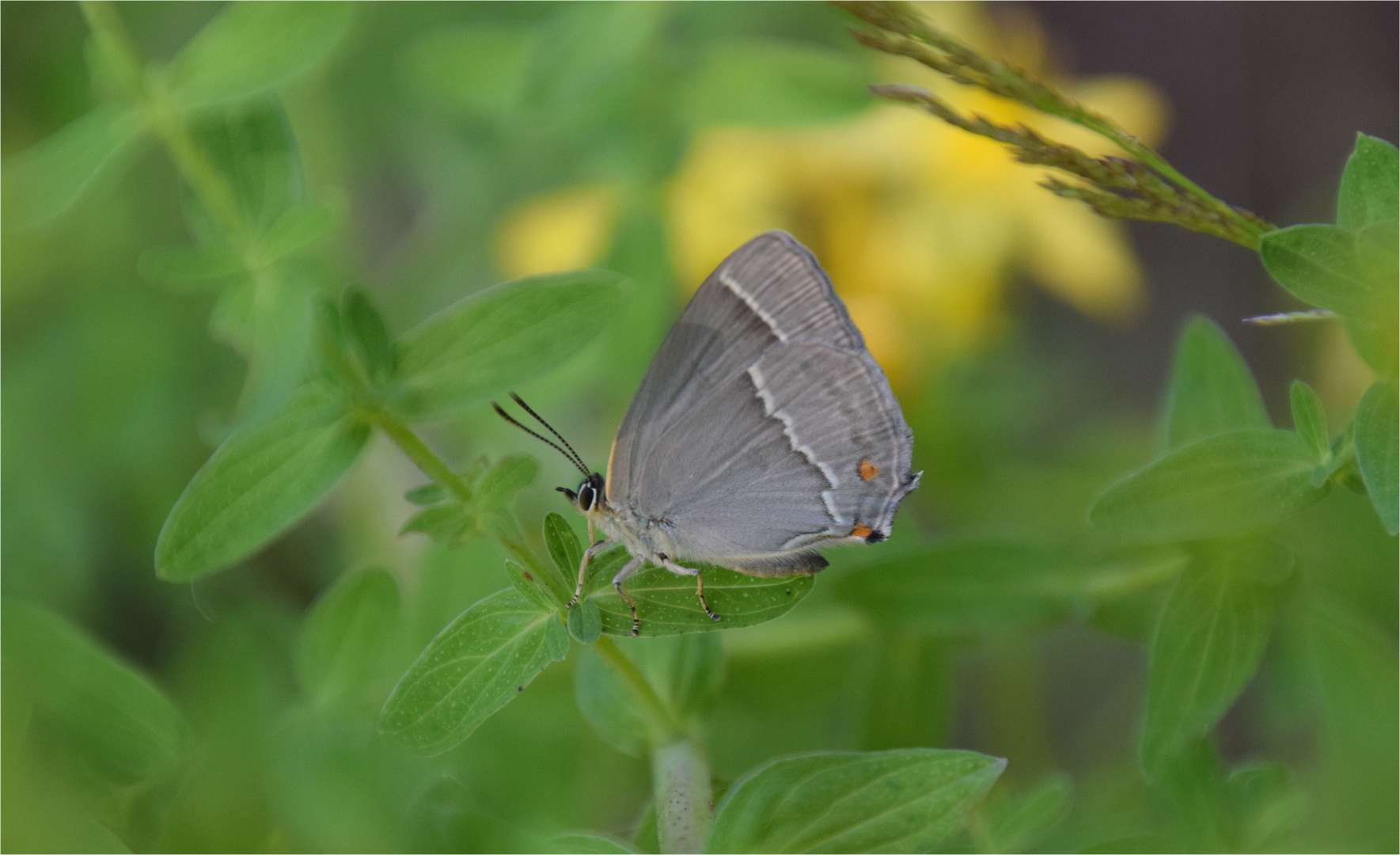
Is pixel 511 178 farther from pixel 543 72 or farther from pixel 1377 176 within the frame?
pixel 1377 176

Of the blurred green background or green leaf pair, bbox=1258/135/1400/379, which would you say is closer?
green leaf pair, bbox=1258/135/1400/379

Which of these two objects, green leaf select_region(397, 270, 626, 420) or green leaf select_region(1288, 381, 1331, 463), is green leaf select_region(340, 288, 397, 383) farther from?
green leaf select_region(1288, 381, 1331, 463)

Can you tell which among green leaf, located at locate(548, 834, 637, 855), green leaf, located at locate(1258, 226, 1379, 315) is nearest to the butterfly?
green leaf, located at locate(548, 834, 637, 855)

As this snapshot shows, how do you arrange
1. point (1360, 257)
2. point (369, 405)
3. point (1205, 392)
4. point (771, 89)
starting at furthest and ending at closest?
point (771, 89) < point (1205, 392) < point (369, 405) < point (1360, 257)

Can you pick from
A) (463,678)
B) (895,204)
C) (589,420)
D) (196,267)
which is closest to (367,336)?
(196,267)

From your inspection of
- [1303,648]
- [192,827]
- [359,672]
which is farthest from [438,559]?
[1303,648]

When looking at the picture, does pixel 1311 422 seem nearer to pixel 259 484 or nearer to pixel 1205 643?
pixel 1205 643

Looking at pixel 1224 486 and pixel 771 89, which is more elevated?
pixel 771 89
